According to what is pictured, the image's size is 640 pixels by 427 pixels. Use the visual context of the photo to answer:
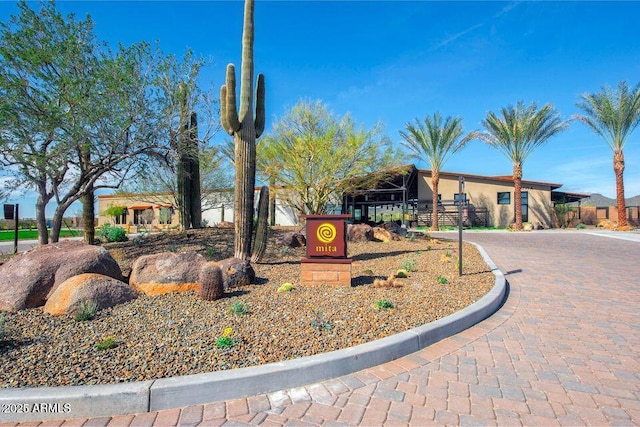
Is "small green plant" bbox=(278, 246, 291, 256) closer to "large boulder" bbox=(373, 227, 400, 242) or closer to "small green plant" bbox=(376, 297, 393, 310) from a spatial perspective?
"large boulder" bbox=(373, 227, 400, 242)

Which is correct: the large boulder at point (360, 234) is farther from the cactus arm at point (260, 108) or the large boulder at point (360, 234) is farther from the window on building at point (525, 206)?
the window on building at point (525, 206)

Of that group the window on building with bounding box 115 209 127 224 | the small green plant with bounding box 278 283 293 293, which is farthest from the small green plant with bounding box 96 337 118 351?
the window on building with bounding box 115 209 127 224

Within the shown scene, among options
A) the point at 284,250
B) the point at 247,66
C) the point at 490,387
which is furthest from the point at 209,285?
the point at 247,66

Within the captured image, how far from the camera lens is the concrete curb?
2398 millimetres

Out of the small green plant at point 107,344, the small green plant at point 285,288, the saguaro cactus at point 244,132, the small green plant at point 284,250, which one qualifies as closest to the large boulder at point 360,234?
the small green plant at point 284,250

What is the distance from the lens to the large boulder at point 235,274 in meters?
5.61

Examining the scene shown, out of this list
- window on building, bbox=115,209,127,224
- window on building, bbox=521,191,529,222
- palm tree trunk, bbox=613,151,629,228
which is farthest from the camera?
window on building, bbox=115,209,127,224

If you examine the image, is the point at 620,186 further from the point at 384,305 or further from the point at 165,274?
the point at 165,274

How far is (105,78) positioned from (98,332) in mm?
6623

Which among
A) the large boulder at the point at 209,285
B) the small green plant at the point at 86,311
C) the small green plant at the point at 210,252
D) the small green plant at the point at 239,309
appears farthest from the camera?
the small green plant at the point at 210,252

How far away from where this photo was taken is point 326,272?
5.91 m

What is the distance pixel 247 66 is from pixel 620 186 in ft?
90.4

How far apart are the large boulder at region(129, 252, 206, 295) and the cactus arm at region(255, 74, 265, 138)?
385 centimetres

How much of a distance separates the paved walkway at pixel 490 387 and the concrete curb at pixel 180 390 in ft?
0.21
